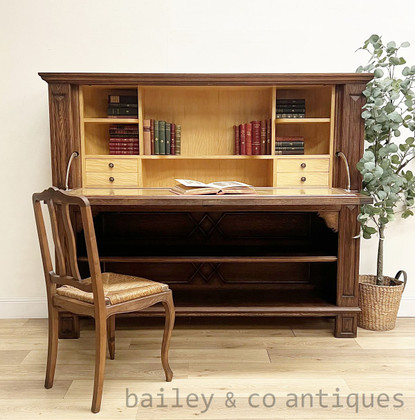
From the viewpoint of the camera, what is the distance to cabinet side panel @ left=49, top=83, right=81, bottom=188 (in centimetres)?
285

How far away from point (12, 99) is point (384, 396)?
3.01 m

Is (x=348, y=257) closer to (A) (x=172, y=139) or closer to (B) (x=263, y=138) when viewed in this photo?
(B) (x=263, y=138)

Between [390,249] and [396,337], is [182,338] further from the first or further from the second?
[390,249]

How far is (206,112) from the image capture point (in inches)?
133

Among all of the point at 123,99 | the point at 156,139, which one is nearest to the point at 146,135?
the point at 156,139

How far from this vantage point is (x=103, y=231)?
10.6 feet

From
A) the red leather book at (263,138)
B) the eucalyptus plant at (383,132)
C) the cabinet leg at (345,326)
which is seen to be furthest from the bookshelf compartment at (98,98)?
the cabinet leg at (345,326)

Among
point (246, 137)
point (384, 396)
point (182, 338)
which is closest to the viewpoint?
point (384, 396)

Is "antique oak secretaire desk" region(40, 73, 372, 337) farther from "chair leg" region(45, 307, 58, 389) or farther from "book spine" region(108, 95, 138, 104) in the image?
"chair leg" region(45, 307, 58, 389)

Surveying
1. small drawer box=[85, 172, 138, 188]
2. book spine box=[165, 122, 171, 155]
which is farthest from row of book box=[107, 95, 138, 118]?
small drawer box=[85, 172, 138, 188]

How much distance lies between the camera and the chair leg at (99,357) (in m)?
2.00

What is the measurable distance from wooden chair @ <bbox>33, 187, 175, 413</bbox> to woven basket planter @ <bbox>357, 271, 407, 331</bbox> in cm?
148

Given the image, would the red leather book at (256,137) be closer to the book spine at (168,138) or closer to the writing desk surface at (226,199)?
the book spine at (168,138)

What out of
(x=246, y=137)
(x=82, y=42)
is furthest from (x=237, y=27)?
(x=82, y=42)
